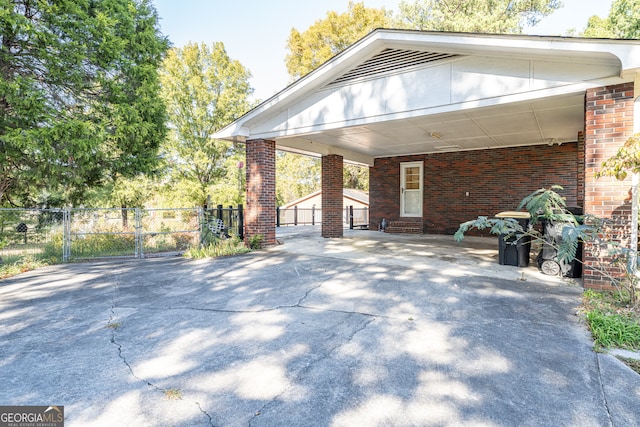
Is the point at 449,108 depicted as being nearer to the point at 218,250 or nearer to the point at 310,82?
the point at 310,82

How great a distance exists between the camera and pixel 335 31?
71.1 ft

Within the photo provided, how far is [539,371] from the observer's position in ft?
8.38

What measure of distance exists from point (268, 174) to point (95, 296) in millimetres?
4972

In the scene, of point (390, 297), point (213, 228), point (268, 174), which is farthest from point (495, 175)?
point (213, 228)

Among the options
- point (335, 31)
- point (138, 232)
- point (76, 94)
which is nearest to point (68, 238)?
point (138, 232)

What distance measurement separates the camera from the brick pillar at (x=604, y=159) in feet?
14.9

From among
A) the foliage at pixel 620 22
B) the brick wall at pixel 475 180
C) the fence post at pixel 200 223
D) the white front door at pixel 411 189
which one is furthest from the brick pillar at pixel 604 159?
the foliage at pixel 620 22

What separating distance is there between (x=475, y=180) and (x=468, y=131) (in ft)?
11.5

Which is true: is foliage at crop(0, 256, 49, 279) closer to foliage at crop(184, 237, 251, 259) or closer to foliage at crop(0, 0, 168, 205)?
foliage at crop(0, 0, 168, 205)

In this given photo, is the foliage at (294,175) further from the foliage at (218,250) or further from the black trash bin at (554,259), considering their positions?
the black trash bin at (554,259)

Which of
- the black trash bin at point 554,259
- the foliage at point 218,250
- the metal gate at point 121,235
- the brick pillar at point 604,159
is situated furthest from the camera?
the metal gate at point 121,235

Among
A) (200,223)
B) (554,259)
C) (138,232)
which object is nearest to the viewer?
(554,259)

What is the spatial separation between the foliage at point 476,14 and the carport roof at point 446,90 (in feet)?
36.0

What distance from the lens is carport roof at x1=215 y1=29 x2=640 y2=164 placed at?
4867mm
